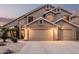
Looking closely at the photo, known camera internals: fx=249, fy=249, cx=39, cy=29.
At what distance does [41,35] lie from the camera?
13922 mm

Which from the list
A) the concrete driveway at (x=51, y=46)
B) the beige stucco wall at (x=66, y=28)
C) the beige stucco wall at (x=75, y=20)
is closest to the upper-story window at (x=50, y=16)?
the beige stucco wall at (x=66, y=28)

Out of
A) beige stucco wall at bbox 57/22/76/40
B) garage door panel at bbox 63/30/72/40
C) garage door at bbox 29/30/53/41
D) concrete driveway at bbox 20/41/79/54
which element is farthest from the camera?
garage door at bbox 29/30/53/41

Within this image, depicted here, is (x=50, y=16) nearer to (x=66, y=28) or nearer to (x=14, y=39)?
(x=66, y=28)

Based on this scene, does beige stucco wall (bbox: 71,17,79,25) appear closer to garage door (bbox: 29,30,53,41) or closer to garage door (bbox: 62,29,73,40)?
garage door (bbox: 62,29,73,40)

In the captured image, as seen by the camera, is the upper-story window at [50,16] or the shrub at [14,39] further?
the upper-story window at [50,16]

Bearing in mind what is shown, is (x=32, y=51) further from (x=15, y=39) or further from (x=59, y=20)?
(x=59, y=20)

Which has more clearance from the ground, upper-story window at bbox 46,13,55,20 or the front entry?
upper-story window at bbox 46,13,55,20

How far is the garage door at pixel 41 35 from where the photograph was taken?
1351 centimetres

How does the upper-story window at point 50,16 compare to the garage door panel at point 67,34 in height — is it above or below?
above

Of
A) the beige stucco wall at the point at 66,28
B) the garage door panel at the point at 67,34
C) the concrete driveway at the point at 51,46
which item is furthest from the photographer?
the beige stucco wall at the point at 66,28

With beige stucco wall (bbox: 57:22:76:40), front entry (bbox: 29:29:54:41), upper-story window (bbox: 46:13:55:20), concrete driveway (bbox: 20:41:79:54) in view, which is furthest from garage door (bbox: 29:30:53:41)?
upper-story window (bbox: 46:13:55:20)

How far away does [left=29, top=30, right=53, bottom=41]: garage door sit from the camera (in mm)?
13515

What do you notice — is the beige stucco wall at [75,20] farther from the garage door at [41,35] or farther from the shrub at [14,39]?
the shrub at [14,39]
